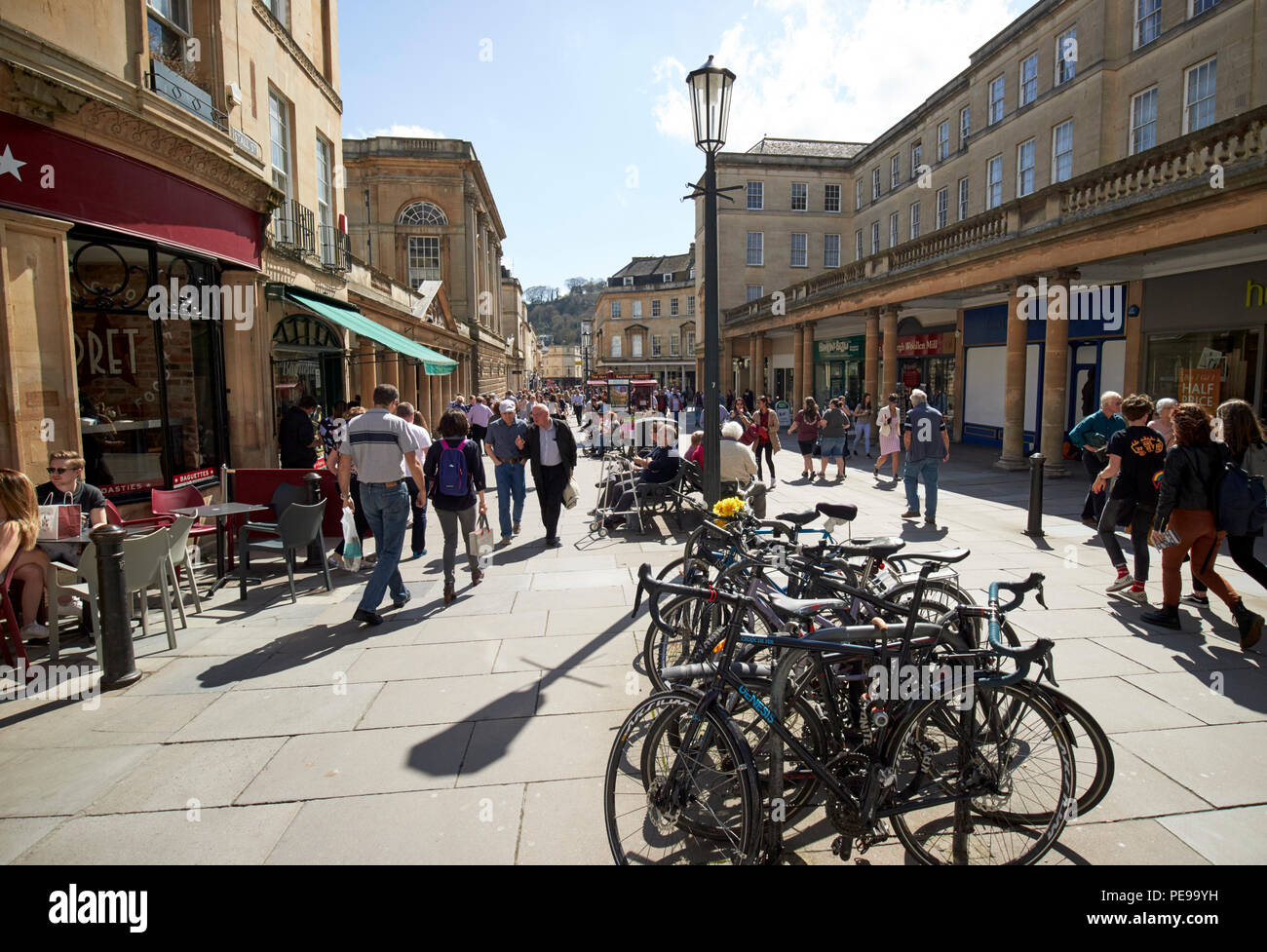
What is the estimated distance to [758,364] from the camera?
3584cm

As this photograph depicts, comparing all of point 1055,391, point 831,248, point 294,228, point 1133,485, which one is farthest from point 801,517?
point 831,248

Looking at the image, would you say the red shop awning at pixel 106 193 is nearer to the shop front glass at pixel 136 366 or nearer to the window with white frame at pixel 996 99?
the shop front glass at pixel 136 366

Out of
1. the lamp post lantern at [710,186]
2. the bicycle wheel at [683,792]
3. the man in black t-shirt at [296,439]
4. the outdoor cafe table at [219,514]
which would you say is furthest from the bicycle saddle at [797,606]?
the man in black t-shirt at [296,439]

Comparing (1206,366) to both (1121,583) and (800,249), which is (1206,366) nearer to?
(1121,583)

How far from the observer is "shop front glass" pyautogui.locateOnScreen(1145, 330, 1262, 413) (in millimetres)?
12914

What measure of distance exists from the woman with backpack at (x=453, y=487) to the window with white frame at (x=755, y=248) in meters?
37.3

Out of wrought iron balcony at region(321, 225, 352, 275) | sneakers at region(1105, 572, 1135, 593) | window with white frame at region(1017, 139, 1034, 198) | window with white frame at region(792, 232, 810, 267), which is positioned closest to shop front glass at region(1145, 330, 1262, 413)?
sneakers at region(1105, 572, 1135, 593)

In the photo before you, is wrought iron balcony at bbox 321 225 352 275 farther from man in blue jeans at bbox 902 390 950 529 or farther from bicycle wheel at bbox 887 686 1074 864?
bicycle wheel at bbox 887 686 1074 864

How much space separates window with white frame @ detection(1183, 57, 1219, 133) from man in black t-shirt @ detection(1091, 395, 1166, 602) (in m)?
12.7

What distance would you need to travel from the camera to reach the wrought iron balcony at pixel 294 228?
12.3m

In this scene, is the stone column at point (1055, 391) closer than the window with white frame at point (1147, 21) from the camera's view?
Yes
